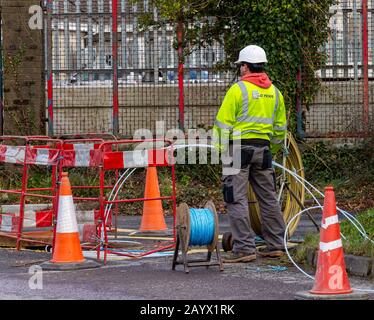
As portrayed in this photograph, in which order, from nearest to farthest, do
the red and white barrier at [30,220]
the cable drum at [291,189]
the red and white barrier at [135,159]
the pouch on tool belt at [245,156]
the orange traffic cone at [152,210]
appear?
the pouch on tool belt at [245,156] < the red and white barrier at [135,159] < the cable drum at [291,189] < the red and white barrier at [30,220] < the orange traffic cone at [152,210]

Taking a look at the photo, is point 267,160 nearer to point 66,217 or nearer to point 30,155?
point 66,217

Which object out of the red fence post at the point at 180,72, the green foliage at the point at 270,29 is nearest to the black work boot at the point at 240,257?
the green foliage at the point at 270,29

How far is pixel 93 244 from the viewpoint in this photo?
12125 mm

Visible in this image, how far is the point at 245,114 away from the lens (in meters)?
11.0

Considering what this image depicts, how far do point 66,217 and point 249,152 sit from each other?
2041 millimetres

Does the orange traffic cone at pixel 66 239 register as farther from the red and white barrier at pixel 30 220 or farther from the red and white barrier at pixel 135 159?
the red and white barrier at pixel 30 220

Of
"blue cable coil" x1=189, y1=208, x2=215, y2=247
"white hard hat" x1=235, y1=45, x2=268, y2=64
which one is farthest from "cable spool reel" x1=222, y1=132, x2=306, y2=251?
"blue cable coil" x1=189, y1=208, x2=215, y2=247

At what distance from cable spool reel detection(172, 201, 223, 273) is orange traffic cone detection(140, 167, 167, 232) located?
3401mm

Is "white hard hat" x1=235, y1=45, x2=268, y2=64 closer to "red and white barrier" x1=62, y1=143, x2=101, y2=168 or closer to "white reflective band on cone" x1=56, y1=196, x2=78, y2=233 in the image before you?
"red and white barrier" x1=62, y1=143, x2=101, y2=168

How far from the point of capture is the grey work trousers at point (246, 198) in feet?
35.8

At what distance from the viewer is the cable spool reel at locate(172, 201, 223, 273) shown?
10227 millimetres

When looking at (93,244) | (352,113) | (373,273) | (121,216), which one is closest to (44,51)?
(121,216)

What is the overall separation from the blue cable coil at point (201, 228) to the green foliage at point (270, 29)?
822cm
